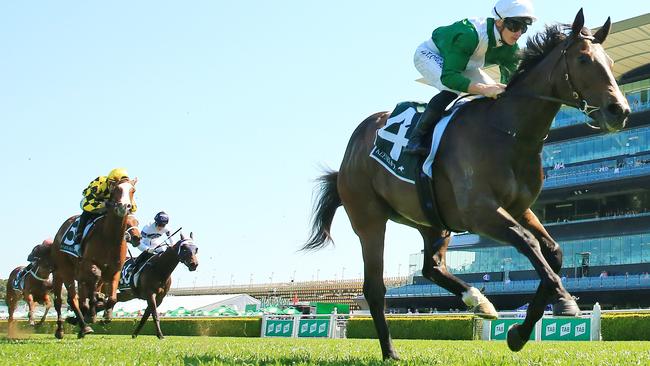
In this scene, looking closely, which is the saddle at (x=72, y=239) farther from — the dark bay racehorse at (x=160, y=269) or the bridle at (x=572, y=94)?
the bridle at (x=572, y=94)

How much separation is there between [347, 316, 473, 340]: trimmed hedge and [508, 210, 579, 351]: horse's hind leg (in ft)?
58.7

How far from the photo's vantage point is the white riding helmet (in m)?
6.66

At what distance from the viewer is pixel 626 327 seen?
2083 centimetres

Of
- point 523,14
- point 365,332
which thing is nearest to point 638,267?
point 365,332

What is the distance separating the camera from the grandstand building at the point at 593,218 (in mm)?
51125

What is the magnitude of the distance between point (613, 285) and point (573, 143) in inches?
556

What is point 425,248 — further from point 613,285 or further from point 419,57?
point 613,285

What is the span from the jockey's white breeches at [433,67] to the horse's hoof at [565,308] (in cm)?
232

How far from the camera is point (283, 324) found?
2816cm

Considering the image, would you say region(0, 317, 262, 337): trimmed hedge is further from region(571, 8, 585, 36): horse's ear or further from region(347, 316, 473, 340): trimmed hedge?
region(571, 8, 585, 36): horse's ear

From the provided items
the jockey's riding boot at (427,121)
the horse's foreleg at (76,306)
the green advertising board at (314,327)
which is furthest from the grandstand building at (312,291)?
the jockey's riding boot at (427,121)

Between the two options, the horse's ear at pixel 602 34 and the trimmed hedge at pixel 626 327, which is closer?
the horse's ear at pixel 602 34

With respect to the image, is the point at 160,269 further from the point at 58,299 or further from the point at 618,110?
the point at 618,110

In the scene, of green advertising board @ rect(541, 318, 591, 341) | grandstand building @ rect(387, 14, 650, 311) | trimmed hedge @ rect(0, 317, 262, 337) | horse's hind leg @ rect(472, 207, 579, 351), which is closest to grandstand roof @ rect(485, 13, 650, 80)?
grandstand building @ rect(387, 14, 650, 311)
